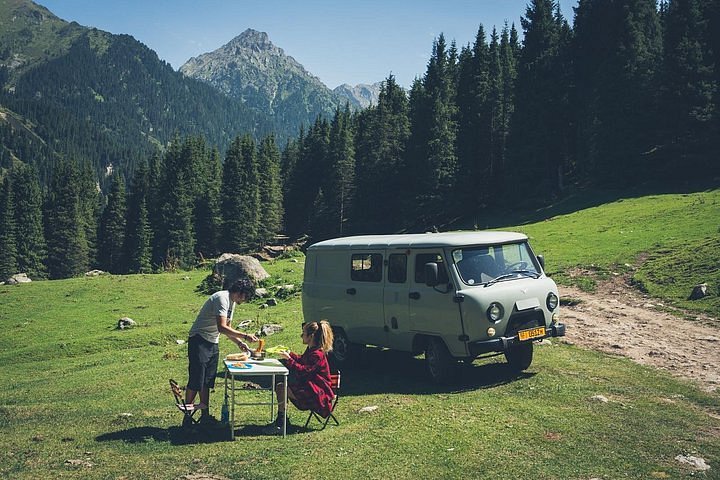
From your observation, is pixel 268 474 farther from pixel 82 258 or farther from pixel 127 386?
pixel 82 258

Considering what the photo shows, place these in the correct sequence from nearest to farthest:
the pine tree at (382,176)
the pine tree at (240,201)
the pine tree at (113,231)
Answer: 1. the pine tree at (382,176)
2. the pine tree at (240,201)
3. the pine tree at (113,231)

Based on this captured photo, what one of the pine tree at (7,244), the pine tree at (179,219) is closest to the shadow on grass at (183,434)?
the pine tree at (179,219)

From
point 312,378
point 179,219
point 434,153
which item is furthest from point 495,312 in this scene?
point 179,219

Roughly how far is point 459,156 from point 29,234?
191 feet

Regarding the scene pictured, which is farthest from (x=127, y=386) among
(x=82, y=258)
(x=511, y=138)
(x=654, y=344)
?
(x=82, y=258)

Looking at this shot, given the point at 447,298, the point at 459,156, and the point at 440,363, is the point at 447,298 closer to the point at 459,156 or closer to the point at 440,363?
the point at 440,363

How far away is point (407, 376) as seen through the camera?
14750 mm

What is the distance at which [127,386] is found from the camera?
1539 cm

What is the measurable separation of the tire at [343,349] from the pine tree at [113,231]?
79698 mm

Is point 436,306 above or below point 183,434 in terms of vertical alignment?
above

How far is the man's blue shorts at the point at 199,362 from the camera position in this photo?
10656 millimetres

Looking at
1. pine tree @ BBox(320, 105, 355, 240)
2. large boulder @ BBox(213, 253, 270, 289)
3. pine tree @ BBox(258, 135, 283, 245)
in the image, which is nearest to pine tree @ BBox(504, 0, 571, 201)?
pine tree @ BBox(320, 105, 355, 240)

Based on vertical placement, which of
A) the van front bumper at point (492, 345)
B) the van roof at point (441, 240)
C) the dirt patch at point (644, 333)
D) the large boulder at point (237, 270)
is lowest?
the dirt patch at point (644, 333)

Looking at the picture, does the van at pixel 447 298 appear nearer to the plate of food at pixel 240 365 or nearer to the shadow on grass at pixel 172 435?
the plate of food at pixel 240 365
